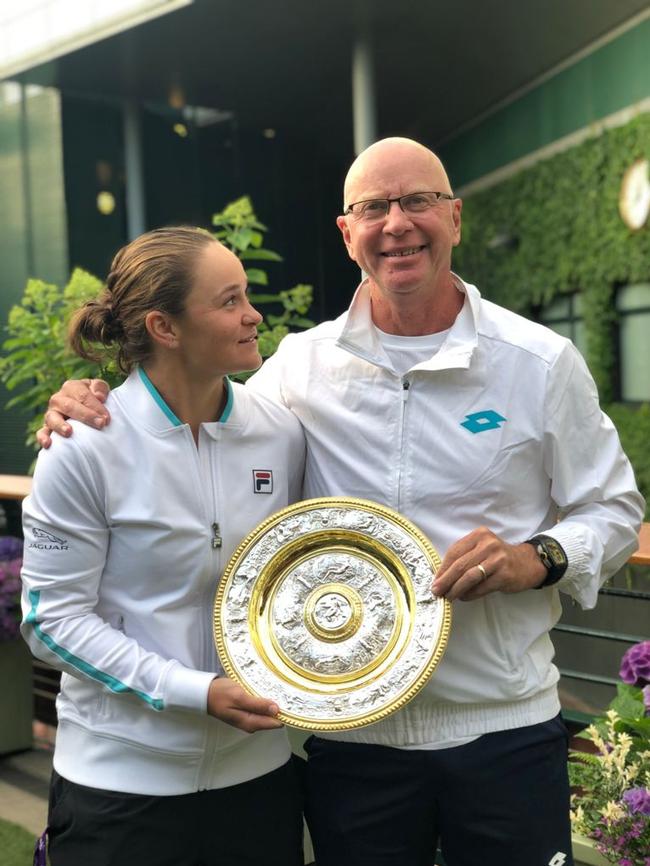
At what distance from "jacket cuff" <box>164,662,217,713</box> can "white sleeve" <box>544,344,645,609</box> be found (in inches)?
29.0

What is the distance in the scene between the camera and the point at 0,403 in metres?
16.5

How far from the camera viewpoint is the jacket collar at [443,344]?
2.24 meters

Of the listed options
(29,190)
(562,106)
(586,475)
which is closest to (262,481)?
(586,475)

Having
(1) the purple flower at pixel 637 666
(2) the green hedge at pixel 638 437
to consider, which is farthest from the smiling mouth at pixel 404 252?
(2) the green hedge at pixel 638 437

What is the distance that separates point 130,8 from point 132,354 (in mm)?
14033

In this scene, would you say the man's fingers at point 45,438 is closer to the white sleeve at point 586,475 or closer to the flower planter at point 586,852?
the white sleeve at point 586,475

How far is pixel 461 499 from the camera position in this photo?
2258 millimetres

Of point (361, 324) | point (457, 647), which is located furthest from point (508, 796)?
point (361, 324)

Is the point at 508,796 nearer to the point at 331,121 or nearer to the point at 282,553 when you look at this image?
the point at 282,553

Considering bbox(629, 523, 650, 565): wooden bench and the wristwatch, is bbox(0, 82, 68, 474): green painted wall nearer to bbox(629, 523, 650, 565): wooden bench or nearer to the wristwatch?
bbox(629, 523, 650, 565): wooden bench

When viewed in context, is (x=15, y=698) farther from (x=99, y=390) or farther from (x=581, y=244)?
(x=581, y=244)

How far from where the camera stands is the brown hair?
220cm

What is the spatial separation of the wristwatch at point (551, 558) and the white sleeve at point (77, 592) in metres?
0.68

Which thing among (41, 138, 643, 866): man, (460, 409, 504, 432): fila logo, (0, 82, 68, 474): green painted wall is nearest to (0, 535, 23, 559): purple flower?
(41, 138, 643, 866): man
